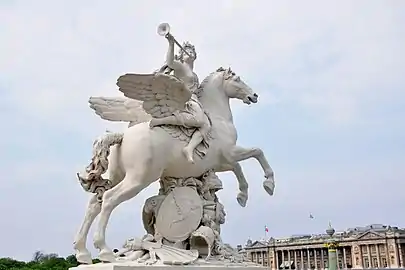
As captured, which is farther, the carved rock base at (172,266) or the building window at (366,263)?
the building window at (366,263)

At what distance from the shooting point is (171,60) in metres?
6.93

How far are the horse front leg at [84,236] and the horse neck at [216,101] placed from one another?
85.5 inches

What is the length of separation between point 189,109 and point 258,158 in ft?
4.15

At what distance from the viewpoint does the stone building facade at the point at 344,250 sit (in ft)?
203

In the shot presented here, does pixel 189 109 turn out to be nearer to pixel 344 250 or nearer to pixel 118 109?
pixel 118 109

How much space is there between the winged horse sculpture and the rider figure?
10 cm

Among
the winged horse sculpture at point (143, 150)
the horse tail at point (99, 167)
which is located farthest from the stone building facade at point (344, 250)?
the horse tail at point (99, 167)

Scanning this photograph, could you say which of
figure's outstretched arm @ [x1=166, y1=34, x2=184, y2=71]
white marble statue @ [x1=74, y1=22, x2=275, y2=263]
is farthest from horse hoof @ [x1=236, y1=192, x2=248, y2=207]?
figure's outstretched arm @ [x1=166, y1=34, x2=184, y2=71]

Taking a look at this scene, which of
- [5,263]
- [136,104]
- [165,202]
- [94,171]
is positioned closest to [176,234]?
[165,202]

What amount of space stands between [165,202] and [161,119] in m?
1.16

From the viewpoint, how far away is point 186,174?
23.2 feet

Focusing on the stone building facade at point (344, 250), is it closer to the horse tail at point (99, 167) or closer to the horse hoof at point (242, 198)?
the horse hoof at point (242, 198)

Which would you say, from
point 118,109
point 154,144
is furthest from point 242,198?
point 118,109

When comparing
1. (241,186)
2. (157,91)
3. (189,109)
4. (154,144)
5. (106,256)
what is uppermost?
(157,91)
